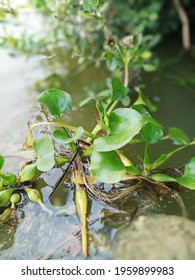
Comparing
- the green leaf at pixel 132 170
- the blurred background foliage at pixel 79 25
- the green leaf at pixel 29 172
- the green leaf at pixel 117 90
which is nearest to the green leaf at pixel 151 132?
the green leaf at pixel 132 170

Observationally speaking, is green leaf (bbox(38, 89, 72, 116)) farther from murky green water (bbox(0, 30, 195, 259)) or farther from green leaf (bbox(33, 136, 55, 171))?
murky green water (bbox(0, 30, 195, 259))

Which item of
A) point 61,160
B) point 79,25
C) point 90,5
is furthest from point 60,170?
point 79,25

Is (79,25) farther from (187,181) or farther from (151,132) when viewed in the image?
(187,181)

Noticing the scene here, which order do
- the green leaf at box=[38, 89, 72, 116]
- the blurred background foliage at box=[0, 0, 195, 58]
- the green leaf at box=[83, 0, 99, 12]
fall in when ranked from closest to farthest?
the green leaf at box=[38, 89, 72, 116] < the green leaf at box=[83, 0, 99, 12] < the blurred background foliage at box=[0, 0, 195, 58]


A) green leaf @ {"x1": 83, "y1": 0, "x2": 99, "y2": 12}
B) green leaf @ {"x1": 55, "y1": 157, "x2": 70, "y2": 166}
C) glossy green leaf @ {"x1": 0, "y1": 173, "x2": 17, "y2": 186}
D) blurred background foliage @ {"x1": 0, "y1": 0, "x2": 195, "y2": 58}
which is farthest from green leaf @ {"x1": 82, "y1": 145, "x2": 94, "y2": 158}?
blurred background foliage @ {"x1": 0, "y1": 0, "x2": 195, "y2": 58}
